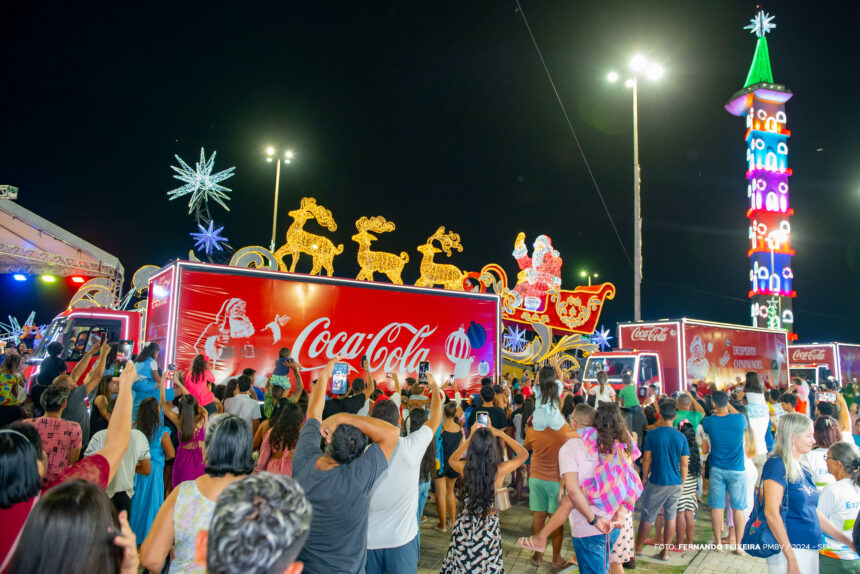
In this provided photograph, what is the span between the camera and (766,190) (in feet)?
111

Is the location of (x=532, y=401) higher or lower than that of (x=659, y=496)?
higher

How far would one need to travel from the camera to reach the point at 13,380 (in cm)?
644

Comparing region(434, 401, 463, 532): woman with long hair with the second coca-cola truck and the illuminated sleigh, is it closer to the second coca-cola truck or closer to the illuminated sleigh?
the second coca-cola truck

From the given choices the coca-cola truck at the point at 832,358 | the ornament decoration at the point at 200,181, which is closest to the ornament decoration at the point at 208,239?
the ornament decoration at the point at 200,181

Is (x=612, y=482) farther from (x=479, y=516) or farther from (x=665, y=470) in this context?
(x=665, y=470)

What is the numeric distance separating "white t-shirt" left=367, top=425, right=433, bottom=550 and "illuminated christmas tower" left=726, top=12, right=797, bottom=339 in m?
34.6

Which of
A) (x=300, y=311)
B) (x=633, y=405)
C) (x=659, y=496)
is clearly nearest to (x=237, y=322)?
(x=300, y=311)

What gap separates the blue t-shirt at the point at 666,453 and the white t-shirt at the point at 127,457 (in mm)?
5483

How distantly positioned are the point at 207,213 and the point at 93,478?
567 inches

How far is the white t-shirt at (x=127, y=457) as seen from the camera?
4.57 m

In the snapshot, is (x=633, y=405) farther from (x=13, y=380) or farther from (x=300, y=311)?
(x=13, y=380)

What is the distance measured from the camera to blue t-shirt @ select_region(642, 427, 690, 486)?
21.1 feet

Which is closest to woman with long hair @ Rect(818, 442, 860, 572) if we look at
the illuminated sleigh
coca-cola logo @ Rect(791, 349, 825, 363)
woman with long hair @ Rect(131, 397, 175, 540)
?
woman with long hair @ Rect(131, 397, 175, 540)

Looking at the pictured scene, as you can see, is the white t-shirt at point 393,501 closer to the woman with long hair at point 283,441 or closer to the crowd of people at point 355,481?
the crowd of people at point 355,481
